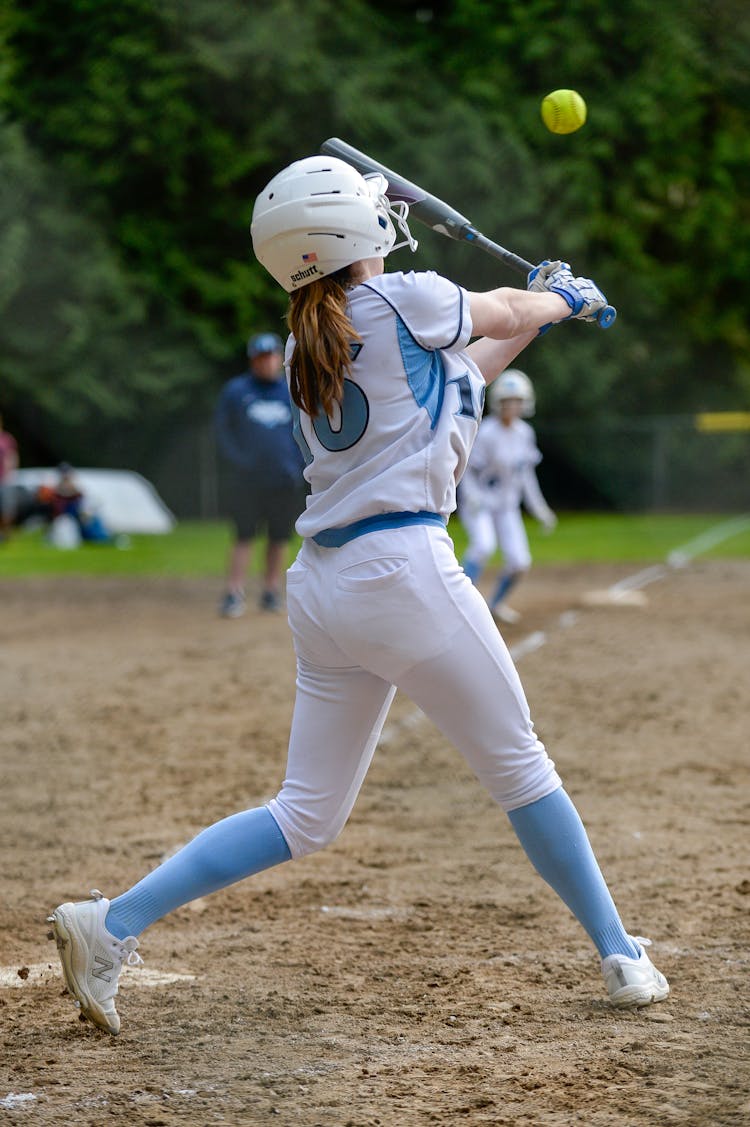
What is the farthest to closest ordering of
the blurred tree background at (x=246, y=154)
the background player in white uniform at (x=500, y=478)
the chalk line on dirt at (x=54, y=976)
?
the blurred tree background at (x=246, y=154) → the background player in white uniform at (x=500, y=478) → the chalk line on dirt at (x=54, y=976)

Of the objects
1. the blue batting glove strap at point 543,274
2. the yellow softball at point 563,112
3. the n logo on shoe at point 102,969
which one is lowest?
the n logo on shoe at point 102,969

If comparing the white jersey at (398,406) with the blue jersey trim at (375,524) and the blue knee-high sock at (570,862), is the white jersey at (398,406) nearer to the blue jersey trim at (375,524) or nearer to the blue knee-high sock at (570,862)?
the blue jersey trim at (375,524)

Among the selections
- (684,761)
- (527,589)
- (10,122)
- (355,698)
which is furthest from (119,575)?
(10,122)

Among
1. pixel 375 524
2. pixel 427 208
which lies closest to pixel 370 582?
pixel 375 524

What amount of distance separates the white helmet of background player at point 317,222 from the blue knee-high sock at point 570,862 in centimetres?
142

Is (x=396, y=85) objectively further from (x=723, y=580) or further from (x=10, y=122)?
(x=723, y=580)

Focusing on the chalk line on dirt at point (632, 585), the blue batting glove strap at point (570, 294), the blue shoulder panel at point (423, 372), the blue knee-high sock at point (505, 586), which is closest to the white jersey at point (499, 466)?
the blue knee-high sock at point (505, 586)

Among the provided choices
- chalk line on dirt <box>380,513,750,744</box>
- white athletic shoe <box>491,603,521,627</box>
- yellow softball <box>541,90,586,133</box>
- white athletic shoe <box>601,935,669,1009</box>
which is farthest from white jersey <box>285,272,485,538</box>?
white athletic shoe <box>491,603,521,627</box>

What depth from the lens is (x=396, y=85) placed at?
3056 cm

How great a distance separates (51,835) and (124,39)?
2610 cm

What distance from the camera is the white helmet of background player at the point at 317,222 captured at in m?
3.37

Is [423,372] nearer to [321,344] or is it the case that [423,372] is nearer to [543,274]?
[321,344]

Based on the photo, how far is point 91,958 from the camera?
350 centimetres

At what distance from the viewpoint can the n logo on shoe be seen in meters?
3.51
